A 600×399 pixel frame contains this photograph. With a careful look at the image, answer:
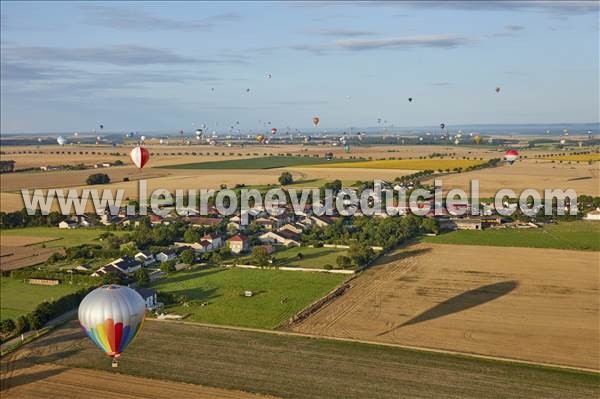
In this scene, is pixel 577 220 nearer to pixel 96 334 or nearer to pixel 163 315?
pixel 163 315

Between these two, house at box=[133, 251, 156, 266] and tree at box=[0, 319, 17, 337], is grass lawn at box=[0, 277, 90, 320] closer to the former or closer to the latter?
tree at box=[0, 319, 17, 337]

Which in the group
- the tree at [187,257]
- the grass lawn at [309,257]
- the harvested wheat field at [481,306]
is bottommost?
the harvested wheat field at [481,306]

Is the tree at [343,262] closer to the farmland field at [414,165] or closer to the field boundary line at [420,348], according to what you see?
the field boundary line at [420,348]

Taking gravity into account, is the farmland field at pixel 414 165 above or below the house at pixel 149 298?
above

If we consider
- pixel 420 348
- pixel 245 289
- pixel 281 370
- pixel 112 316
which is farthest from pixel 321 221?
pixel 112 316

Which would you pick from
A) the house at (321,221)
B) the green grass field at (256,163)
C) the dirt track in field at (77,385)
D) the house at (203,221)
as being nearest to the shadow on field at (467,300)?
the dirt track in field at (77,385)

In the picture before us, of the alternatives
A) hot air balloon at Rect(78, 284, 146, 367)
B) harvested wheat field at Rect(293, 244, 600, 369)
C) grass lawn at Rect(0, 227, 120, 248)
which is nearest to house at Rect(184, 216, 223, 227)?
grass lawn at Rect(0, 227, 120, 248)
